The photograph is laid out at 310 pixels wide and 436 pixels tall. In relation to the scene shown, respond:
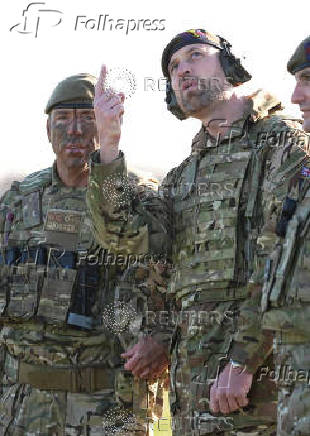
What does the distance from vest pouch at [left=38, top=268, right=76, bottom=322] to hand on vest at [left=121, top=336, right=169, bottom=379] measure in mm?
1014

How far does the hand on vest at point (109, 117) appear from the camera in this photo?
685cm

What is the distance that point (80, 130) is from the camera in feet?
29.8

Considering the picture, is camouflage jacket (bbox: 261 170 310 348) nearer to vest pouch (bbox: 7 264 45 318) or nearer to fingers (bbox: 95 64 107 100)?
fingers (bbox: 95 64 107 100)

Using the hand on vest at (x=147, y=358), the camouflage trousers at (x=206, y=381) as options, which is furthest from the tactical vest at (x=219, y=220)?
the hand on vest at (x=147, y=358)

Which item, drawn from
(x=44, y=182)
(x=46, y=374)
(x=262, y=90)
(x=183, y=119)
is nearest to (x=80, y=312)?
(x=46, y=374)

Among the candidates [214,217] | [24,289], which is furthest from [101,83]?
Result: [24,289]

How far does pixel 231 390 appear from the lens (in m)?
6.32

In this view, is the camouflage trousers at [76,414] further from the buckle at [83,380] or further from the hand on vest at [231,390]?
the hand on vest at [231,390]

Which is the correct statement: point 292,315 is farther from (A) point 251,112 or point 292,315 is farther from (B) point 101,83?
(B) point 101,83

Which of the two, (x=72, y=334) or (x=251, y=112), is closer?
(x=251, y=112)

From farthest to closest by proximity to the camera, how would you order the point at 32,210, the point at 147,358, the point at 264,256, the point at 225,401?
the point at 32,210 < the point at 147,358 < the point at 225,401 < the point at 264,256

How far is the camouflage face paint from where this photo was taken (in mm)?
9109

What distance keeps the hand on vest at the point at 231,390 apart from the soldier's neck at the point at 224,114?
161 centimetres

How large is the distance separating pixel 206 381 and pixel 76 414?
226 cm
